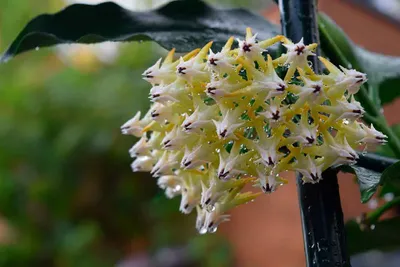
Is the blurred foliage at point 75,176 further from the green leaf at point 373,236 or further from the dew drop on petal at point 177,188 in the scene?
the dew drop on petal at point 177,188

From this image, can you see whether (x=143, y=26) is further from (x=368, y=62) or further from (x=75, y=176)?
(x=75, y=176)

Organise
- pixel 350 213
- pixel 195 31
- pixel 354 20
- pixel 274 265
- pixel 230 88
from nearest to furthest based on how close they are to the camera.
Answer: pixel 230 88
pixel 195 31
pixel 350 213
pixel 354 20
pixel 274 265

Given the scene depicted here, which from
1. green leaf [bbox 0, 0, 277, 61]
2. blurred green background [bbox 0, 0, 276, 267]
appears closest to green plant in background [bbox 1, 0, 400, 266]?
green leaf [bbox 0, 0, 277, 61]

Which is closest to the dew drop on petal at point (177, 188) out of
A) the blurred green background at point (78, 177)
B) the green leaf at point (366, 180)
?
the green leaf at point (366, 180)

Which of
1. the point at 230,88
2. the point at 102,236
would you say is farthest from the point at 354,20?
the point at 230,88

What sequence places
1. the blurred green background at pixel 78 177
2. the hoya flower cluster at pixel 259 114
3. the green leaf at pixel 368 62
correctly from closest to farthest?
1. the hoya flower cluster at pixel 259 114
2. the green leaf at pixel 368 62
3. the blurred green background at pixel 78 177

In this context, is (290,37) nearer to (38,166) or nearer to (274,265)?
(274,265)

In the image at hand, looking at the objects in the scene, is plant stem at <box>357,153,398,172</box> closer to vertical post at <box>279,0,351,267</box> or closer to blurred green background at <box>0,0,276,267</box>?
vertical post at <box>279,0,351,267</box>
